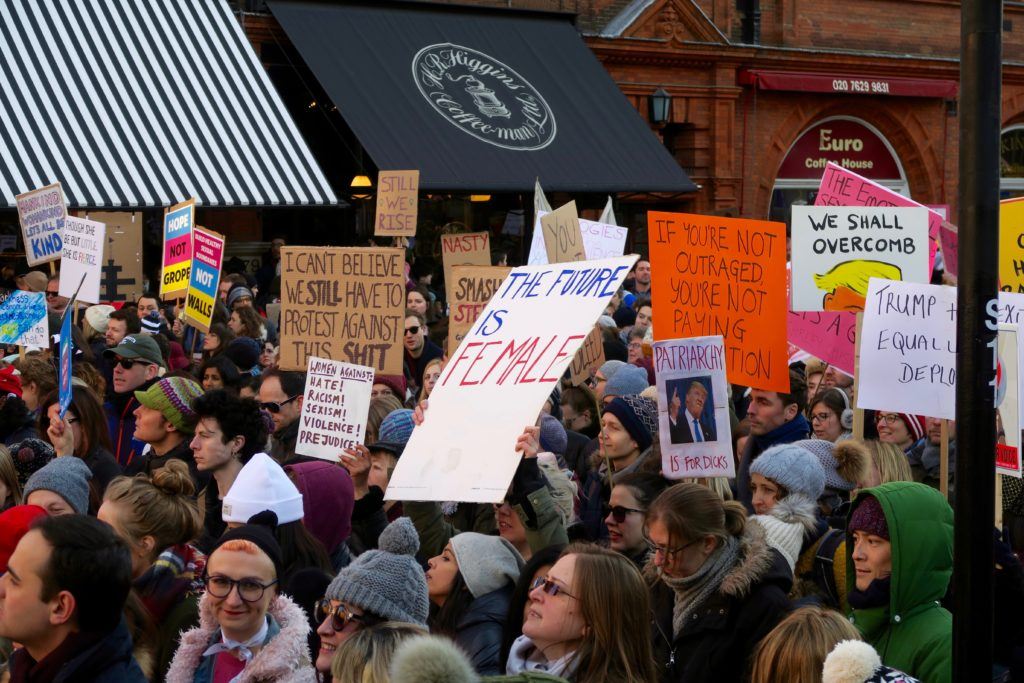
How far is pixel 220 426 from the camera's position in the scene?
6.05 m

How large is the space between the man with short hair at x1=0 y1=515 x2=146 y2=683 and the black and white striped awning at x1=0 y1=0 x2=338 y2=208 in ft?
40.4

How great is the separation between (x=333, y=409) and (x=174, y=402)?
2.39 feet

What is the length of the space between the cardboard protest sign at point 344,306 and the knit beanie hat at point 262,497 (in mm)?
2891

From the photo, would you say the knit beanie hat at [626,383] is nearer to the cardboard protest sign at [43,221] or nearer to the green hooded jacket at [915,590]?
the green hooded jacket at [915,590]

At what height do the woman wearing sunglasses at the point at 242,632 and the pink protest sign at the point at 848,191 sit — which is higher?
the pink protest sign at the point at 848,191

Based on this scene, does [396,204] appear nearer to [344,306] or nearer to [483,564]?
[344,306]

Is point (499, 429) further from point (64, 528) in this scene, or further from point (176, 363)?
point (176, 363)

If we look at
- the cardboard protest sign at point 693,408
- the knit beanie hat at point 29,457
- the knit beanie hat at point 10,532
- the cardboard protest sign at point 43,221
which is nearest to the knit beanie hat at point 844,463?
the cardboard protest sign at point 693,408

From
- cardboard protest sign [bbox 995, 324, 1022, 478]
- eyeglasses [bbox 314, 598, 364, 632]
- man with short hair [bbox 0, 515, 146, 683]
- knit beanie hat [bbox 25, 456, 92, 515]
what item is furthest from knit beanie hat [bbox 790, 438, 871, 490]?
man with short hair [bbox 0, 515, 146, 683]

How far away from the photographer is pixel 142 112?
1659 cm

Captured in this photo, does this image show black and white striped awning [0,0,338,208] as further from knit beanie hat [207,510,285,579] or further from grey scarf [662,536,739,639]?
grey scarf [662,536,739,639]

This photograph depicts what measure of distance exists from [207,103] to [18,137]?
2311 millimetres

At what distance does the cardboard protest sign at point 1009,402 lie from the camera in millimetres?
5695

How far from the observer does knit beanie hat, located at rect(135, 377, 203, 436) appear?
6691mm
